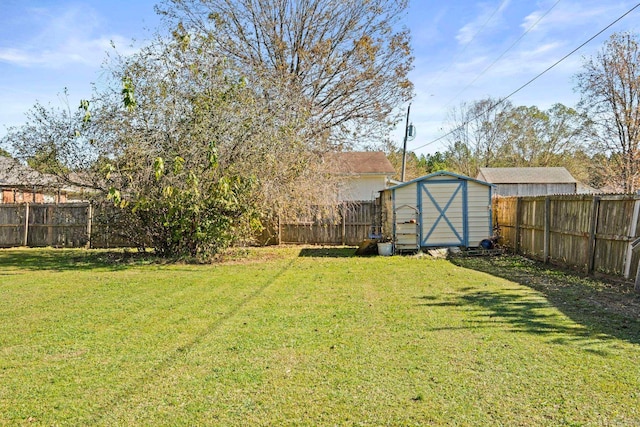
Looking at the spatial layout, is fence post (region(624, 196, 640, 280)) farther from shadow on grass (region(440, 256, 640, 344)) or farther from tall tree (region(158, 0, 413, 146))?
tall tree (region(158, 0, 413, 146))

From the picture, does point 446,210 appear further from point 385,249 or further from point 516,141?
point 516,141

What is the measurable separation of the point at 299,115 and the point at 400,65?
5.58m

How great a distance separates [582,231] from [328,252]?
22.7 ft

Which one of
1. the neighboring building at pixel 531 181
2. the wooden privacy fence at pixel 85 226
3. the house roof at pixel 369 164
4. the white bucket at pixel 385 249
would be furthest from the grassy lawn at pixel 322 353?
the neighboring building at pixel 531 181

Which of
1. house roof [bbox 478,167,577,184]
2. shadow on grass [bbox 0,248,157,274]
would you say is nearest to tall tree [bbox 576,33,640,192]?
house roof [bbox 478,167,577,184]

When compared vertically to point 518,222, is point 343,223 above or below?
below

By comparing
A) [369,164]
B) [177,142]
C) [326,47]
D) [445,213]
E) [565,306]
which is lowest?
[565,306]

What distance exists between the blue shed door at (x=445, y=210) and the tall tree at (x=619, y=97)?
8.62 metres

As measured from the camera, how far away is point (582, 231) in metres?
8.84

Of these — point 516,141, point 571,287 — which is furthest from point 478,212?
point 516,141

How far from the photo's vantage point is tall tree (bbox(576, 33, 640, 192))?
17.5 metres

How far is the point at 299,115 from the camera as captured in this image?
12609 millimetres

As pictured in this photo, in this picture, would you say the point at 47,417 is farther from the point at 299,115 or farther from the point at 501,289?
the point at 299,115

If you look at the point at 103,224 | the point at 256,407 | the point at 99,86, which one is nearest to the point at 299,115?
the point at 99,86
